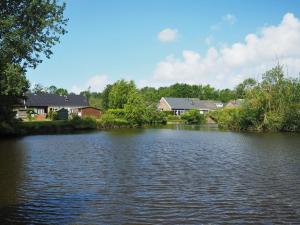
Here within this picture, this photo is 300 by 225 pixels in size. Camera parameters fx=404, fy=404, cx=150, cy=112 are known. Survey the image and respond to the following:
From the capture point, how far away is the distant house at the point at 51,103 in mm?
96938

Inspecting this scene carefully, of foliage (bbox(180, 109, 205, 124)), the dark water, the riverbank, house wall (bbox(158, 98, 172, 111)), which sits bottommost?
the dark water

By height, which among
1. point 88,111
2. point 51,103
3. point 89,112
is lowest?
point 89,112

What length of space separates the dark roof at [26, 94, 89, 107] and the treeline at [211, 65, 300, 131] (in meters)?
51.7

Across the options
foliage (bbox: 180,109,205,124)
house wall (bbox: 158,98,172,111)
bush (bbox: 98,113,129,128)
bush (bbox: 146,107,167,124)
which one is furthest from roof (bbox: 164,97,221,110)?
bush (bbox: 98,113,129,128)

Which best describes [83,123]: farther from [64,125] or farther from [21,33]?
[21,33]

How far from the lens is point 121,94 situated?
295ft

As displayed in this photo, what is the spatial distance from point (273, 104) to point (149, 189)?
50813 mm

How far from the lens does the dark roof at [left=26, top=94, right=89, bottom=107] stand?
9781 cm

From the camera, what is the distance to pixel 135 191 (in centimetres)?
1750

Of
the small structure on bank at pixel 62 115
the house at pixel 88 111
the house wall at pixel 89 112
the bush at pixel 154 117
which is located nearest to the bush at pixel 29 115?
the small structure on bank at pixel 62 115

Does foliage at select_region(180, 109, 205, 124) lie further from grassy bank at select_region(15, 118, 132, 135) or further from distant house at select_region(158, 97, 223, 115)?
distant house at select_region(158, 97, 223, 115)

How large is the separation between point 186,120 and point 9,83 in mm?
72922

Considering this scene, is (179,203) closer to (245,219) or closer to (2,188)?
(245,219)

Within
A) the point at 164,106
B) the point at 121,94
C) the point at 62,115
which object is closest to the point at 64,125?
the point at 62,115
